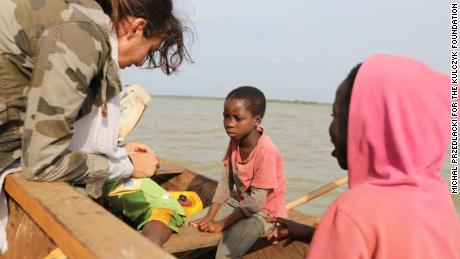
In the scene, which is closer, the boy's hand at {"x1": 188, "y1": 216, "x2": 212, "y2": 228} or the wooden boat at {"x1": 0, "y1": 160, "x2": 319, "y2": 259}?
the wooden boat at {"x1": 0, "y1": 160, "x2": 319, "y2": 259}

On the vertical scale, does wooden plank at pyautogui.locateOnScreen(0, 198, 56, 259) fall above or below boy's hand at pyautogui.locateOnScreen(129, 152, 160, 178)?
below

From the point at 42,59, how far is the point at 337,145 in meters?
0.99

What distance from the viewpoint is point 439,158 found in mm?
1149

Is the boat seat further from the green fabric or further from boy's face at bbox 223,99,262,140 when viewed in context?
the green fabric

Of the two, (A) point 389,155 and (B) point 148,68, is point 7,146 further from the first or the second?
(A) point 389,155

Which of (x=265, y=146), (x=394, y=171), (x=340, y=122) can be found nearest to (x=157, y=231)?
(x=265, y=146)

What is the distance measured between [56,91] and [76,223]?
0.47 m

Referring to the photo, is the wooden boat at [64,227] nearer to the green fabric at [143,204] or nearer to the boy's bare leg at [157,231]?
the boy's bare leg at [157,231]

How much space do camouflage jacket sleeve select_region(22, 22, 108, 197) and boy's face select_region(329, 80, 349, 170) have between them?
835mm

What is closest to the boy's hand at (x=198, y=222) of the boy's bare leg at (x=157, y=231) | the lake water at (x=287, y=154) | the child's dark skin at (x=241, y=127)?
the child's dark skin at (x=241, y=127)

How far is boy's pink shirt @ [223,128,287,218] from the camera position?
8.61ft

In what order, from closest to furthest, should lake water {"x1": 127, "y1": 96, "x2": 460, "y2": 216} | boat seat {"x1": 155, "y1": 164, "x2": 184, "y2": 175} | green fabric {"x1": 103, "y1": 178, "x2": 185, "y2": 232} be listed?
1. green fabric {"x1": 103, "y1": 178, "x2": 185, "y2": 232}
2. boat seat {"x1": 155, "y1": 164, "x2": 184, "y2": 175}
3. lake water {"x1": 127, "y1": 96, "x2": 460, "y2": 216}

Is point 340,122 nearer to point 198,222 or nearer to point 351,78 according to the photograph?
point 351,78

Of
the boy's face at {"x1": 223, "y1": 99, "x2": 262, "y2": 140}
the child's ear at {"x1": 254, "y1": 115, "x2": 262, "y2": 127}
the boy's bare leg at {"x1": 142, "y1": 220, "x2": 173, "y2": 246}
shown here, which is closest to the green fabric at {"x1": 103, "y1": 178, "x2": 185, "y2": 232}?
the boy's bare leg at {"x1": 142, "y1": 220, "x2": 173, "y2": 246}
